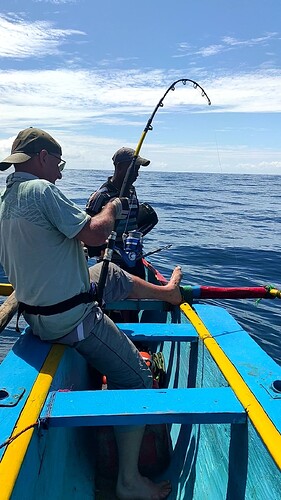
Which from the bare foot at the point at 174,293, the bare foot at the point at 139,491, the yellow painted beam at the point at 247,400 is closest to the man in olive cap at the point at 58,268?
the bare foot at the point at 139,491

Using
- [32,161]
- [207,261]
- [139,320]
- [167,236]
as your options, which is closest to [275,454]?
[32,161]

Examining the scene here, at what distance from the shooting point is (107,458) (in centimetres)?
357

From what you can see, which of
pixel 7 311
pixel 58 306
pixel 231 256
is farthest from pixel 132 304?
pixel 231 256

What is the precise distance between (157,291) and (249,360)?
57.1 inches

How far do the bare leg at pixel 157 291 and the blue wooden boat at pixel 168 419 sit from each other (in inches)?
15.0

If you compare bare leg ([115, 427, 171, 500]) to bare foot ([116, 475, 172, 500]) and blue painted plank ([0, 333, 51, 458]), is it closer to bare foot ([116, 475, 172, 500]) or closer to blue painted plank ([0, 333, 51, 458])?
bare foot ([116, 475, 172, 500])

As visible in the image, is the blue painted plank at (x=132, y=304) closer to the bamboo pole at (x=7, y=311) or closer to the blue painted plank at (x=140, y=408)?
the bamboo pole at (x=7, y=311)

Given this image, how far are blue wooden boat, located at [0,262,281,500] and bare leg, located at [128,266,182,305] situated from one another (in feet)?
1.25

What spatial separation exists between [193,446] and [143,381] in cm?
66

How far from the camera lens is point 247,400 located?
245cm

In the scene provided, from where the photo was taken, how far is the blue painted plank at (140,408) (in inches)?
91.7

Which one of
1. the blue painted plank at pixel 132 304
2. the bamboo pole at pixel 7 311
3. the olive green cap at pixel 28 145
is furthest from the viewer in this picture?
the blue painted plank at pixel 132 304

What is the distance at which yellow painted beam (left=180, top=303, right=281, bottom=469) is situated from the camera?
2067 millimetres

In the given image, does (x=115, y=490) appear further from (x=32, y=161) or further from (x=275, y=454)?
(x=32, y=161)
